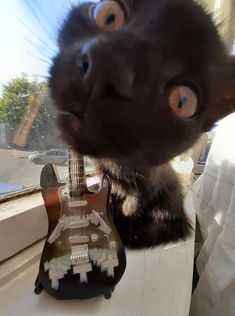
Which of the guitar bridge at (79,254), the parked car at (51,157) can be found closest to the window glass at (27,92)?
the parked car at (51,157)

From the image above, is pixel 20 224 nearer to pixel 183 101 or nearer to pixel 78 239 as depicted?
pixel 78 239

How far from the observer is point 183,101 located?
316 millimetres

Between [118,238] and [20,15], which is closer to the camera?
[20,15]

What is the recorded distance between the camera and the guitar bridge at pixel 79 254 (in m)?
0.42

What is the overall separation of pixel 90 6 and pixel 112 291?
1.26 ft

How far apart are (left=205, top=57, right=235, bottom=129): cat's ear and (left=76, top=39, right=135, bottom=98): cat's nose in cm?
15

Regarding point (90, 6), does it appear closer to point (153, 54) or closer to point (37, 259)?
point (153, 54)

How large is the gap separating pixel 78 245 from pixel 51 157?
13 cm

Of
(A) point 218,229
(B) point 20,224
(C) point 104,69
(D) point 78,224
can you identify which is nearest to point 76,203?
(D) point 78,224

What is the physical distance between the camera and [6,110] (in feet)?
1.51

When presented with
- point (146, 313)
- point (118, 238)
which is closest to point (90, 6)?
point (118, 238)

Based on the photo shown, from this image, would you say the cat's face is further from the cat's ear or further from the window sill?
the window sill

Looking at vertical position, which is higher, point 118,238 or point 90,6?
point 90,6

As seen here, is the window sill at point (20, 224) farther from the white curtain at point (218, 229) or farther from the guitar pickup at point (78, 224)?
the white curtain at point (218, 229)
